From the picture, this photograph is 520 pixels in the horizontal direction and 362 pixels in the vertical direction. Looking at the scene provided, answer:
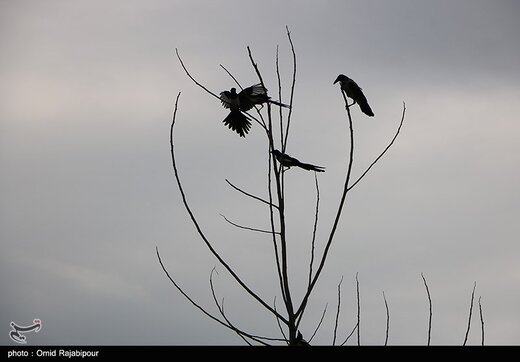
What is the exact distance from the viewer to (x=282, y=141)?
3.01m

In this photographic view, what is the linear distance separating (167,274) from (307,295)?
0.61 metres
